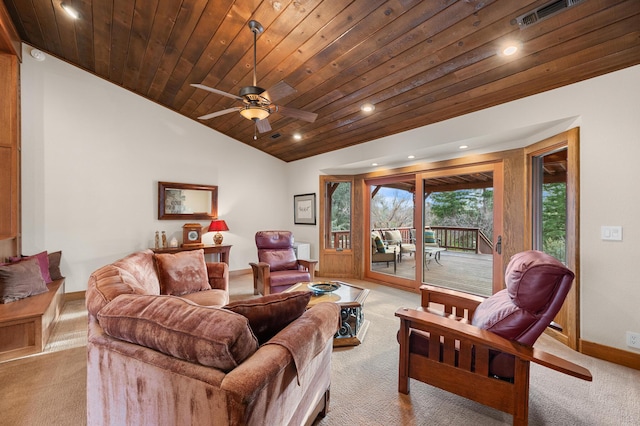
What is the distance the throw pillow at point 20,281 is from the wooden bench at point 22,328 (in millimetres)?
135

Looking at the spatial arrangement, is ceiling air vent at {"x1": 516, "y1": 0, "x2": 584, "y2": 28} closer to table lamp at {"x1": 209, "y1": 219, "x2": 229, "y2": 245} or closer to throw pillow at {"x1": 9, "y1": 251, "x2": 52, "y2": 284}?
table lamp at {"x1": 209, "y1": 219, "x2": 229, "y2": 245}

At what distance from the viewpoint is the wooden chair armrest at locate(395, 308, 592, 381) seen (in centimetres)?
134

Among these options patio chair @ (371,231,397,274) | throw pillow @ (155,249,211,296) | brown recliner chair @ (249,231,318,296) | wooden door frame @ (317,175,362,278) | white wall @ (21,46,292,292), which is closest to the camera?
throw pillow @ (155,249,211,296)

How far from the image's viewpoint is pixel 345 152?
4.87 m

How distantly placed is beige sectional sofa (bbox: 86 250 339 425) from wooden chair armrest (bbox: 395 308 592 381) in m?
0.65

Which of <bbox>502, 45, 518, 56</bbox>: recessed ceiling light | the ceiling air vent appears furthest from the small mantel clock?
the ceiling air vent

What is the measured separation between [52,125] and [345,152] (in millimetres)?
4389

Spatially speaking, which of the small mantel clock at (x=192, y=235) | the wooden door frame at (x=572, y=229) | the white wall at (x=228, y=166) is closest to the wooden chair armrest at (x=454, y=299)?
the wooden door frame at (x=572, y=229)

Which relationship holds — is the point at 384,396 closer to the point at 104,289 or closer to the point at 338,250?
the point at 104,289

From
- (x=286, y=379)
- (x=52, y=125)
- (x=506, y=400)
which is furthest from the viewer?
(x=52, y=125)

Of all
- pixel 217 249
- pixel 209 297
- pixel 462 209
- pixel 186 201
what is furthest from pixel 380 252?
pixel 186 201

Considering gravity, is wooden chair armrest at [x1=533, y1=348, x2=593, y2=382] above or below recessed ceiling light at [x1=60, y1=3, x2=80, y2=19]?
below

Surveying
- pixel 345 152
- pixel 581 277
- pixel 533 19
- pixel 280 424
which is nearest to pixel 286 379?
pixel 280 424

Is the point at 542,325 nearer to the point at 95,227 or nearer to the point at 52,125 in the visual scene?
the point at 95,227
